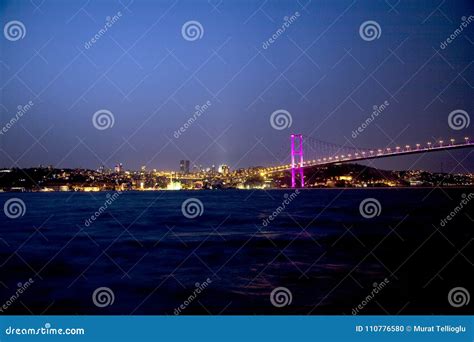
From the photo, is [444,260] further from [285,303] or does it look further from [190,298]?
[190,298]

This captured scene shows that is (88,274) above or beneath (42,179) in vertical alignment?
beneath

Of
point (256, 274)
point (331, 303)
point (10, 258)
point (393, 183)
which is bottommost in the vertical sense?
point (331, 303)

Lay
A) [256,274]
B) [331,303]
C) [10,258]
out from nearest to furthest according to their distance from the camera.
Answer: [331,303], [256,274], [10,258]

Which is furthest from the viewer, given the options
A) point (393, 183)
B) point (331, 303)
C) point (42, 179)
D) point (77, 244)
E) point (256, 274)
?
point (393, 183)

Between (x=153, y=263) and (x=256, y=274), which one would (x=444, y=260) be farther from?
(x=153, y=263)

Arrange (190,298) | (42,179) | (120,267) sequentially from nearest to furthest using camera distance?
(190,298) < (120,267) < (42,179)

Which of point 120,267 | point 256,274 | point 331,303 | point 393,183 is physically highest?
point 393,183

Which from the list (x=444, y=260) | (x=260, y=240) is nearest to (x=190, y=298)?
(x=444, y=260)
